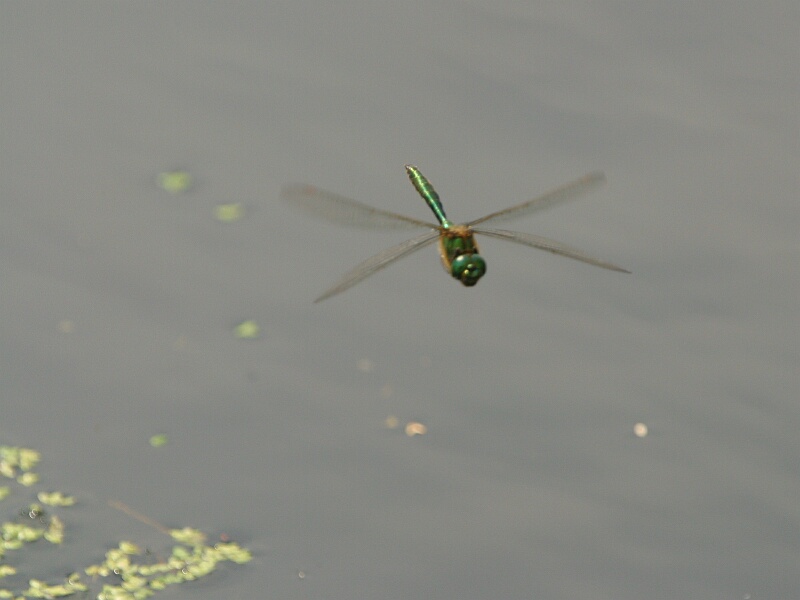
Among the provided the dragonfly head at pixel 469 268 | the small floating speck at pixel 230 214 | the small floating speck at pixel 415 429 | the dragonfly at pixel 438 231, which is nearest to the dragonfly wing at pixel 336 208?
the dragonfly at pixel 438 231

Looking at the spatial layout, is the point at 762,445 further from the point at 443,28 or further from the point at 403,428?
the point at 443,28

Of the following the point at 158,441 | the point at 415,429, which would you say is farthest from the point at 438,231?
the point at 158,441

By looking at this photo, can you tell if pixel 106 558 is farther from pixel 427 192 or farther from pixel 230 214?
pixel 427 192

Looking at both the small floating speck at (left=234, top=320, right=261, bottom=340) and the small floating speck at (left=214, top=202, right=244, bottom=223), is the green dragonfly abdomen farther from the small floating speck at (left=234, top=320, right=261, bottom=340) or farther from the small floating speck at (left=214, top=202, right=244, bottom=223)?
the small floating speck at (left=214, top=202, right=244, bottom=223)

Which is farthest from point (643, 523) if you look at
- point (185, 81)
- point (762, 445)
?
point (185, 81)

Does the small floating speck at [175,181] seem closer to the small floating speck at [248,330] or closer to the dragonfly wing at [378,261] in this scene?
the small floating speck at [248,330]

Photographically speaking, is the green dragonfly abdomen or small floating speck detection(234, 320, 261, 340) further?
small floating speck detection(234, 320, 261, 340)

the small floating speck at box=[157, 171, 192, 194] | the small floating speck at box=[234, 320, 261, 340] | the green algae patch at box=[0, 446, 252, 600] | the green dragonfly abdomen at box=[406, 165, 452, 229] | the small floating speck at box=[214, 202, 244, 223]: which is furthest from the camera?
the small floating speck at box=[157, 171, 192, 194]

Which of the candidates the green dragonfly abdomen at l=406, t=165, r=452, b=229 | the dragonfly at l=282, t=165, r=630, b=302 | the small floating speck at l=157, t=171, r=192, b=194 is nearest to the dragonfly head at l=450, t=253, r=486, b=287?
the dragonfly at l=282, t=165, r=630, b=302
